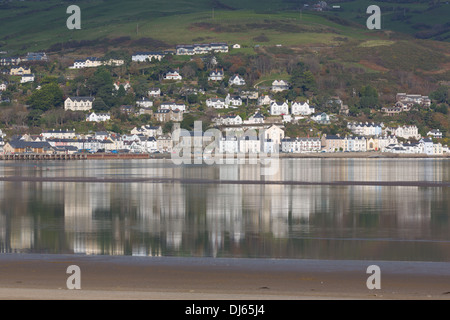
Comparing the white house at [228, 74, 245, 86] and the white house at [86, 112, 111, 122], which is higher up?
the white house at [228, 74, 245, 86]

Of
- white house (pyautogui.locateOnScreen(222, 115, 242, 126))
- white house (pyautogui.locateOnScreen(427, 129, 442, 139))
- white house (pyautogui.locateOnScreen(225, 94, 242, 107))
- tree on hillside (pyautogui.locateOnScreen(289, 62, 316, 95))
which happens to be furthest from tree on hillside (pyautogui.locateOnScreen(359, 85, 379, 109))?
white house (pyautogui.locateOnScreen(222, 115, 242, 126))

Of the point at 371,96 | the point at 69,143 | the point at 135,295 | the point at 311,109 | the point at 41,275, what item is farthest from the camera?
the point at 371,96

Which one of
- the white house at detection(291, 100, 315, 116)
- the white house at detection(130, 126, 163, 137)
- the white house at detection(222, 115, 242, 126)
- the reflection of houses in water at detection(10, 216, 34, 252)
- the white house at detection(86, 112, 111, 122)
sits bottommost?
the reflection of houses in water at detection(10, 216, 34, 252)

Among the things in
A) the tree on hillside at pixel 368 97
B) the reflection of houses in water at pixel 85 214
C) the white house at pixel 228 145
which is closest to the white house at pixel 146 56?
the tree on hillside at pixel 368 97

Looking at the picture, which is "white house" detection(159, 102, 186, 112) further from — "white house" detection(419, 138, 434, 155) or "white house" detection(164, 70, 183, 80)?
"white house" detection(419, 138, 434, 155)
